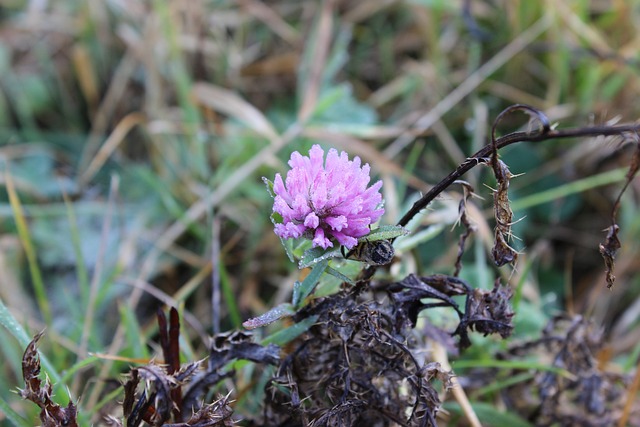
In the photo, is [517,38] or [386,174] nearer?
[386,174]

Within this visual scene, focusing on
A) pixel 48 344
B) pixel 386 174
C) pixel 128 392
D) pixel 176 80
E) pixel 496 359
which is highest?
pixel 176 80

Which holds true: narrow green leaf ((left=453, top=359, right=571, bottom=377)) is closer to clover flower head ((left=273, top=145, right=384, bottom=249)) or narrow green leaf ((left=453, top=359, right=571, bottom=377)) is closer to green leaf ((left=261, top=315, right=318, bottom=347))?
green leaf ((left=261, top=315, right=318, bottom=347))

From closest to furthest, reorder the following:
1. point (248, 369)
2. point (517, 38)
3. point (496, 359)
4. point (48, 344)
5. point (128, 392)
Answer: point (128, 392)
point (248, 369)
point (496, 359)
point (48, 344)
point (517, 38)

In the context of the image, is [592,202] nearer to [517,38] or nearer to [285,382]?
[517,38]

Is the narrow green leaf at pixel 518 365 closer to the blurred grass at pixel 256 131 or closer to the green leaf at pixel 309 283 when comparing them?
the blurred grass at pixel 256 131

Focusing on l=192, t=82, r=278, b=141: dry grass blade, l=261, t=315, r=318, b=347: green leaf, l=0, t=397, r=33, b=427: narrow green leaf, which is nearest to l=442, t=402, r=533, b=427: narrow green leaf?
l=261, t=315, r=318, b=347: green leaf

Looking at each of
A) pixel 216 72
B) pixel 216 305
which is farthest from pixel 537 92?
pixel 216 305

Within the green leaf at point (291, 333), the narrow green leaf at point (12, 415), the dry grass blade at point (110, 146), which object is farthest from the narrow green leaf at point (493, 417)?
the dry grass blade at point (110, 146)

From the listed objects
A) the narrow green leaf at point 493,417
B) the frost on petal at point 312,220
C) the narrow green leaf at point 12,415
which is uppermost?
the frost on petal at point 312,220
